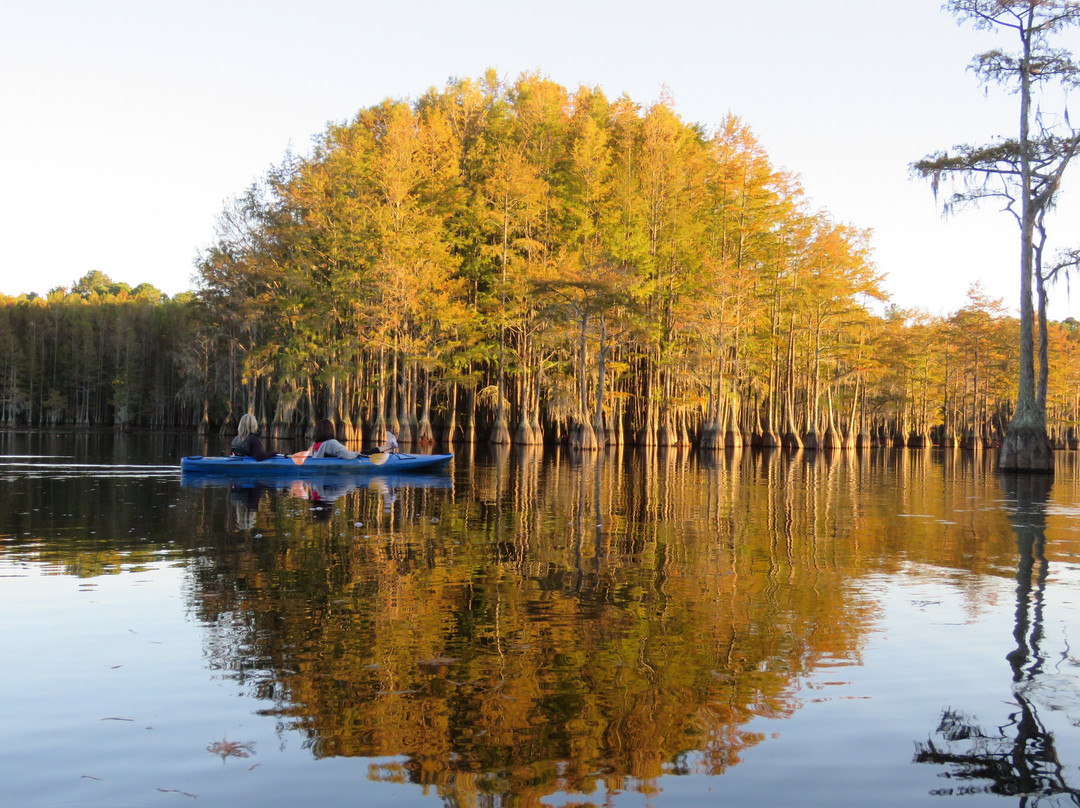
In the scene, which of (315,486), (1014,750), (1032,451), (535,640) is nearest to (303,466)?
(315,486)

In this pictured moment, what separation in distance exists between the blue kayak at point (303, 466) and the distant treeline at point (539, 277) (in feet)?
55.3

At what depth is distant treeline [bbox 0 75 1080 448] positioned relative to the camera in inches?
1604

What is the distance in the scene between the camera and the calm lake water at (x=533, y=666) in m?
3.50

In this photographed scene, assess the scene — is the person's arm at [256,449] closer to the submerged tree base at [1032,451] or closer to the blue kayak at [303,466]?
the blue kayak at [303,466]

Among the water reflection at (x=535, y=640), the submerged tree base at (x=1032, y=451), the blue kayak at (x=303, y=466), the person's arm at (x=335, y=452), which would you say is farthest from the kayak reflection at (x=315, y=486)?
the submerged tree base at (x=1032, y=451)

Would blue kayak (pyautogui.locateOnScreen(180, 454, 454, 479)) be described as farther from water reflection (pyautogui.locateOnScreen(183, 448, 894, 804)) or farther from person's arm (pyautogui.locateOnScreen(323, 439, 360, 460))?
water reflection (pyautogui.locateOnScreen(183, 448, 894, 804))

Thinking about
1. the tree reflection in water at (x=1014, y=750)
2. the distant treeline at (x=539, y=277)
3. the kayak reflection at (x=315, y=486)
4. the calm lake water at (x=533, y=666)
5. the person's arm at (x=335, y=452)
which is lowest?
the tree reflection in water at (x=1014, y=750)

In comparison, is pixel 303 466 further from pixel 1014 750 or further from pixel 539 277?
pixel 539 277

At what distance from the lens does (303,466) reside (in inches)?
752

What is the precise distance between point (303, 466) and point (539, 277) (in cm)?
2073

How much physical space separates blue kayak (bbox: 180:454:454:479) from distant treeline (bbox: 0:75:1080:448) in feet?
55.3

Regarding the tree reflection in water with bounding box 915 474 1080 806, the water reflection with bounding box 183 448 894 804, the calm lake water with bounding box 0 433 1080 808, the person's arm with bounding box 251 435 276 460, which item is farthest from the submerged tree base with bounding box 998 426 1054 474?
the tree reflection in water with bounding box 915 474 1080 806

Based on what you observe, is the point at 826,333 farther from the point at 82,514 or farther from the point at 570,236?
the point at 82,514

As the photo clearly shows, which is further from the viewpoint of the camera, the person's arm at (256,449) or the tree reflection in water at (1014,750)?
the person's arm at (256,449)
